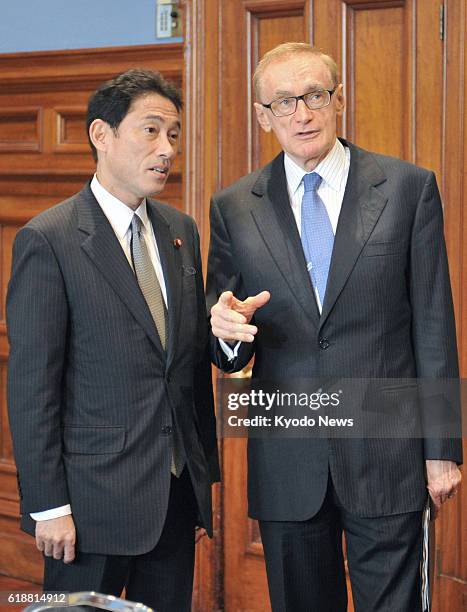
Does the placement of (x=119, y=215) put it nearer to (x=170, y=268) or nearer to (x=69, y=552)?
(x=170, y=268)

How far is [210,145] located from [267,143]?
199 millimetres

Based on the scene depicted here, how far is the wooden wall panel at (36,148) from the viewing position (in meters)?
3.76

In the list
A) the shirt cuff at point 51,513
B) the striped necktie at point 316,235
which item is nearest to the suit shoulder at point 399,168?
the striped necktie at point 316,235

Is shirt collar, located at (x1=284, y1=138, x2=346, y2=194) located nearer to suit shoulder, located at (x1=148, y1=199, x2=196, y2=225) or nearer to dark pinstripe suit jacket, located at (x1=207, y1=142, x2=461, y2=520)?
dark pinstripe suit jacket, located at (x1=207, y1=142, x2=461, y2=520)

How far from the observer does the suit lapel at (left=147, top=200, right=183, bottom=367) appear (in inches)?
88.8

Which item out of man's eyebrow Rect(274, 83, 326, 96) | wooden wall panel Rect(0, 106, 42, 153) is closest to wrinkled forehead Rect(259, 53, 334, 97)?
man's eyebrow Rect(274, 83, 326, 96)

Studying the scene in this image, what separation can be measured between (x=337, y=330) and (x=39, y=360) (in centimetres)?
67

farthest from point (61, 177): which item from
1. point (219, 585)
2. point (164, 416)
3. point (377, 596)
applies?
point (377, 596)

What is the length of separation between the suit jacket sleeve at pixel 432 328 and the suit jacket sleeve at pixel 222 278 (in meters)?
0.40

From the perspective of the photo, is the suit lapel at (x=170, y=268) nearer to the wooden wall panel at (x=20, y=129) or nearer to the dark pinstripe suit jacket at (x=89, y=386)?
the dark pinstripe suit jacket at (x=89, y=386)

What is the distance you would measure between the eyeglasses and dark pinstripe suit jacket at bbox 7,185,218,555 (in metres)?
0.48

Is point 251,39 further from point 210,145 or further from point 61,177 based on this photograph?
point 61,177

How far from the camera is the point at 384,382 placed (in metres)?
2.28

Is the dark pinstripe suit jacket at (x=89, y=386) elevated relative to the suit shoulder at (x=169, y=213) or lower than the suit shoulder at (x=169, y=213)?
lower
